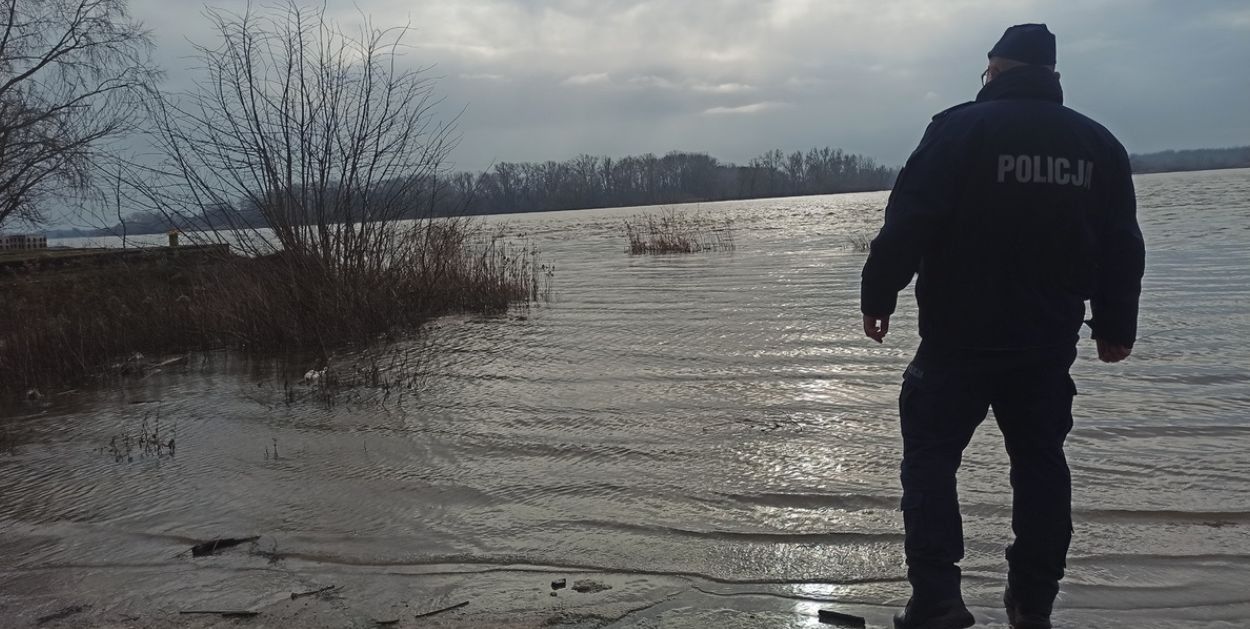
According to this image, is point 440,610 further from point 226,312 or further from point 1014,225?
point 226,312

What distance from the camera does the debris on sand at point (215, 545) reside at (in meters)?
3.76

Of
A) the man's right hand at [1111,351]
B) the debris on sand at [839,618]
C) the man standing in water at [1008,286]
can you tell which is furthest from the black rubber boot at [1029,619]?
the man's right hand at [1111,351]

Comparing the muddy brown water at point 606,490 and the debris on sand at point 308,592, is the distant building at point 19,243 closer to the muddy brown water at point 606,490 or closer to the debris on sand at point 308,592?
the muddy brown water at point 606,490

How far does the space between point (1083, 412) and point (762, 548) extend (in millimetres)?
3226

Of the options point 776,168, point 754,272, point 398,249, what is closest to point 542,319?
point 398,249

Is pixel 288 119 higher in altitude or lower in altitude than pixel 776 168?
lower

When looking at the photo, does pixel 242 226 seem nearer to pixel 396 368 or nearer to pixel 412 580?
pixel 396 368

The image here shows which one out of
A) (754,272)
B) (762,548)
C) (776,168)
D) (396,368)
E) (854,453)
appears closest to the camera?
(762,548)

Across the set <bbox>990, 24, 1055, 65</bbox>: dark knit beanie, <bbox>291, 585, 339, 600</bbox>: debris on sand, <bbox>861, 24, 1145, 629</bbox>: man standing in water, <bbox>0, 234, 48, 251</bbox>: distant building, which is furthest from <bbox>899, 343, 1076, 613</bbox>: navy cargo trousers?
<bbox>0, 234, 48, 251</bbox>: distant building

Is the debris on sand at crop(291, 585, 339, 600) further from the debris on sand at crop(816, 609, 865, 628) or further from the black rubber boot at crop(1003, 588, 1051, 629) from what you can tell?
the black rubber boot at crop(1003, 588, 1051, 629)

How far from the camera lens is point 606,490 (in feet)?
14.3

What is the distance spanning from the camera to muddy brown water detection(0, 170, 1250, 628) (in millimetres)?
3070

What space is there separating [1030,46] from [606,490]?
295cm

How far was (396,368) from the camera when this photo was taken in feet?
26.9
